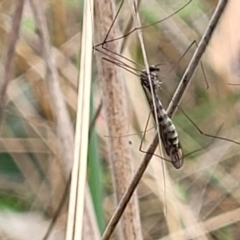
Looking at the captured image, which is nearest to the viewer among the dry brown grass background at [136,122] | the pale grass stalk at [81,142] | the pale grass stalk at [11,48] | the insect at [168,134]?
the pale grass stalk at [81,142]

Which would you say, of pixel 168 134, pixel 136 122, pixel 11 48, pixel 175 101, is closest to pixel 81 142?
pixel 175 101

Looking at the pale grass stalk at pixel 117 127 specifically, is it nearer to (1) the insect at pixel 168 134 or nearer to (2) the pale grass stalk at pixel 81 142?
(1) the insect at pixel 168 134

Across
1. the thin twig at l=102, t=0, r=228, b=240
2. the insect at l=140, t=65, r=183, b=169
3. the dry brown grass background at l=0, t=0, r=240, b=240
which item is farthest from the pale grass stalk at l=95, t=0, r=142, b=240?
the dry brown grass background at l=0, t=0, r=240, b=240

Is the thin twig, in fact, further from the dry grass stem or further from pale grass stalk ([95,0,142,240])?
the dry grass stem

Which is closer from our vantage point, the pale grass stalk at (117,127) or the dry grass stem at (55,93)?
the pale grass stalk at (117,127)

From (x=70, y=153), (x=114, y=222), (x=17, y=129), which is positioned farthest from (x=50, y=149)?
(x=114, y=222)

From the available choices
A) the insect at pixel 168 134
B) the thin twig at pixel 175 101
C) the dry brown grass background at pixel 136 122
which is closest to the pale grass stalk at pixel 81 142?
the thin twig at pixel 175 101

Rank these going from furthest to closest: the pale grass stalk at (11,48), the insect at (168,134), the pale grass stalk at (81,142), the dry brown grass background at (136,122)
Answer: the dry brown grass background at (136,122)
the pale grass stalk at (11,48)
the insect at (168,134)
the pale grass stalk at (81,142)

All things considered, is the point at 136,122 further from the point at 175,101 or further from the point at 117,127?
the point at 175,101

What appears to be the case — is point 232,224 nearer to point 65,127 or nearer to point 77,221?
point 65,127
